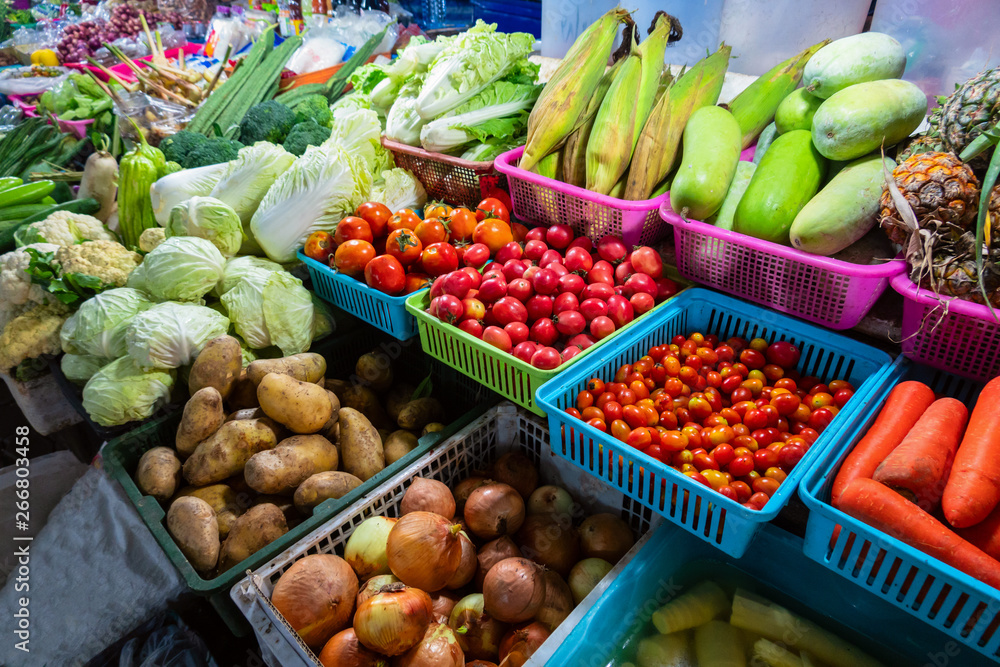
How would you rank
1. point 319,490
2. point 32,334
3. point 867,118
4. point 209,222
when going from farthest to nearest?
point 209,222
point 32,334
point 319,490
point 867,118

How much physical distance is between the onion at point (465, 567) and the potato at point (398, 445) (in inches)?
15.7

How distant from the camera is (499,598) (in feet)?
4.30

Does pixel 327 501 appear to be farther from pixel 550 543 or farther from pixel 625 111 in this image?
pixel 625 111

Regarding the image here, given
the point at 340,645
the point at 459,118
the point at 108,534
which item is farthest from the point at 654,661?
the point at 459,118

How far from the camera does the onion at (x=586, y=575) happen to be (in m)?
1.45

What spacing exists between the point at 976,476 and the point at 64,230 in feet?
10.1

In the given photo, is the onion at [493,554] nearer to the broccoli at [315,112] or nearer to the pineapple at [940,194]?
the pineapple at [940,194]

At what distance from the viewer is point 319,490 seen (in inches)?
62.3

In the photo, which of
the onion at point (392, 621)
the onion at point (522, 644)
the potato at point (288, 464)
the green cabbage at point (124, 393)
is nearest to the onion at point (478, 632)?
the onion at point (522, 644)

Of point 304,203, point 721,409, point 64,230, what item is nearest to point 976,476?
point 721,409

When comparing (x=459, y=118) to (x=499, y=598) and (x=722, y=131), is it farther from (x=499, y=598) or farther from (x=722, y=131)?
(x=499, y=598)

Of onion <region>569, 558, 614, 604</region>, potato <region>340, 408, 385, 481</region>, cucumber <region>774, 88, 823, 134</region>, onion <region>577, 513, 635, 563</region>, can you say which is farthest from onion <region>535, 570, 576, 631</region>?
cucumber <region>774, 88, 823, 134</region>

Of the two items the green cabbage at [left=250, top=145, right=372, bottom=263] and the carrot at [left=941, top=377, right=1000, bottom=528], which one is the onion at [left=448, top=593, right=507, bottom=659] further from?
the green cabbage at [left=250, top=145, right=372, bottom=263]

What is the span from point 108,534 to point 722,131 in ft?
7.02
